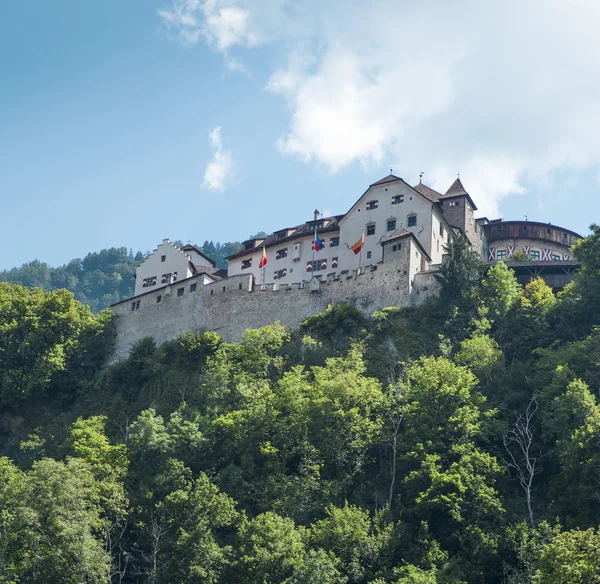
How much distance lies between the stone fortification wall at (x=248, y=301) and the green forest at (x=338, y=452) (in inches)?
69.8

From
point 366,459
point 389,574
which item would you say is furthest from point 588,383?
point 389,574

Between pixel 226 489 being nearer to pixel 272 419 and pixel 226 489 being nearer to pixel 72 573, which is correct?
pixel 272 419

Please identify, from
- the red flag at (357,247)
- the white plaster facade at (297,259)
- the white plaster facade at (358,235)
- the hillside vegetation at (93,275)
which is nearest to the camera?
the red flag at (357,247)

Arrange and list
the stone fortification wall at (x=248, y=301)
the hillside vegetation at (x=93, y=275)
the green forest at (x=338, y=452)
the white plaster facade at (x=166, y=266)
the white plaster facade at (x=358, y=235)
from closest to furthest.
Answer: the green forest at (x=338, y=452), the stone fortification wall at (x=248, y=301), the white plaster facade at (x=358, y=235), the white plaster facade at (x=166, y=266), the hillside vegetation at (x=93, y=275)

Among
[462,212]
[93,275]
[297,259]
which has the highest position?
[93,275]

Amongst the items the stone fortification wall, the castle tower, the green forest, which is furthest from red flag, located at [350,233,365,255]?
the castle tower

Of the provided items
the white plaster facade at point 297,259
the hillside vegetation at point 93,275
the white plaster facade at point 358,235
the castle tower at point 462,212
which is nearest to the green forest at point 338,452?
the white plaster facade at point 358,235

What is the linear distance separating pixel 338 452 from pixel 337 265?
23.3m

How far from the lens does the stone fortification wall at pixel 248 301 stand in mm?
63531

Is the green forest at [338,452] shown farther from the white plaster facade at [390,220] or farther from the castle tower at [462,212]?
the castle tower at [462,212]

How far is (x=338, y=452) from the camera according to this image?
165 ft

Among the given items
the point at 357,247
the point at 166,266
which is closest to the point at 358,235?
the point at 357,247

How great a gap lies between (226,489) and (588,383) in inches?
742

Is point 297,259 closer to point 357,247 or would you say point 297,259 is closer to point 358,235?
point 358,235
